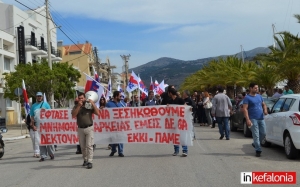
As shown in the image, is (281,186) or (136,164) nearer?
(281,186)

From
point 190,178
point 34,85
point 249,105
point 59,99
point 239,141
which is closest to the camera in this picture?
point 190,178

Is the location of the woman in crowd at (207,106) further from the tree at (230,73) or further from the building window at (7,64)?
the building window at (7,64)

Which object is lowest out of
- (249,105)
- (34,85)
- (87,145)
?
(87,145)

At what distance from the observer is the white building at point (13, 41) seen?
128ft

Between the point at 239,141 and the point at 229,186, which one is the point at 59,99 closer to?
the point at 239,141

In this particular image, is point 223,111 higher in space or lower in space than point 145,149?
higher

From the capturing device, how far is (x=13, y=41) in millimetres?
41250

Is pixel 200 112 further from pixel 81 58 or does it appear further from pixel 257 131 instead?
pixel 81 58

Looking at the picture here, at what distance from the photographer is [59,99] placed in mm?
38562

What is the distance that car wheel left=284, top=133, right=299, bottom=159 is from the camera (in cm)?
986

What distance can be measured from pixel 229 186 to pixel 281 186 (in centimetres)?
92

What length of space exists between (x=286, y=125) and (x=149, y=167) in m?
3.63

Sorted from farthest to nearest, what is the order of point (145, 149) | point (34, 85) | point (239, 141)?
point (34, 85) < point (239, 141) < point (145, 149)

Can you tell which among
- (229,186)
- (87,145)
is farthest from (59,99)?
(229,186)
